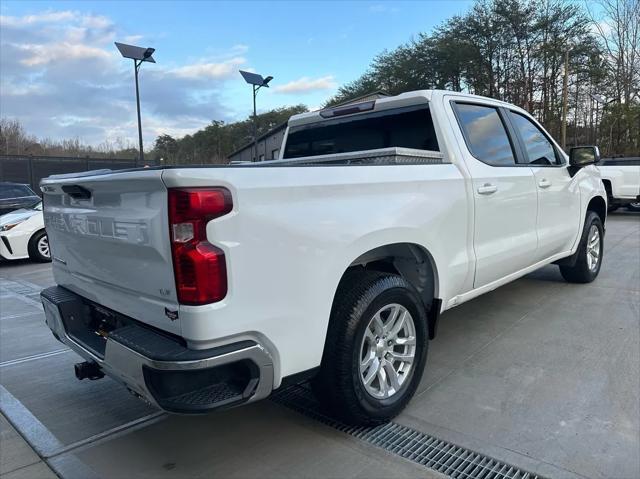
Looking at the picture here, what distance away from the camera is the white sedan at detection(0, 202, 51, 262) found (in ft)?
30.0

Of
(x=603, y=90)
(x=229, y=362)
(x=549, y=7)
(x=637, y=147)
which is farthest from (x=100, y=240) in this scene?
(x=549, y=7)

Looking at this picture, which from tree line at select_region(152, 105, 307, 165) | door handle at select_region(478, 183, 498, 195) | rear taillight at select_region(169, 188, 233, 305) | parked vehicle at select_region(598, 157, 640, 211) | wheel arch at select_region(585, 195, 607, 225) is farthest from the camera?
tree line at select_region(152, 105, 307, 165)

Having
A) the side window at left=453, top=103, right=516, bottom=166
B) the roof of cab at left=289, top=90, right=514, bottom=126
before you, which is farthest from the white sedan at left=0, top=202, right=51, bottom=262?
the side window at left=453, top=103, right=516, bottom=166

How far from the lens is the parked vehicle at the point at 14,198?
37.3 feet

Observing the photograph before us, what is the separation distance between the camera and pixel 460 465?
247 centimetres

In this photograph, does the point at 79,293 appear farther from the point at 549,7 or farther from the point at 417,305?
the point at 549,7

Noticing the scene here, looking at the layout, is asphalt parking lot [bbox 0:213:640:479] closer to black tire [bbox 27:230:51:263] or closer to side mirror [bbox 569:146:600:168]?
side mirror [bbox 569:146:600:168]

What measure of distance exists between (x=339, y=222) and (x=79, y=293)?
1.63 meters

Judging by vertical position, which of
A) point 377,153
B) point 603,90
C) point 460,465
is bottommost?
point 460,465

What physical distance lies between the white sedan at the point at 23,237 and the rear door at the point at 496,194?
823 centimetres

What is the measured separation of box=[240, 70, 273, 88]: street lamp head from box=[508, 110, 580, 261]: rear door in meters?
17.5

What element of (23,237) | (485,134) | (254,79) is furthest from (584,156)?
(254,79)

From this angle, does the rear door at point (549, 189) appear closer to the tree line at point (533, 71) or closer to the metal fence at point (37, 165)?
the metal fence at point (37, 165)

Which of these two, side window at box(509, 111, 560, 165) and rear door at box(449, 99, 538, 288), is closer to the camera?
rear door at box(449, 99, 538, 288)
